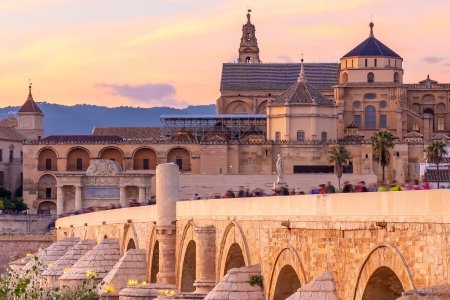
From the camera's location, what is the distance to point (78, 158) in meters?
115

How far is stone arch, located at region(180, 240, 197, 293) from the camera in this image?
122ft

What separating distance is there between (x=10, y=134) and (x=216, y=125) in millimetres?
23266

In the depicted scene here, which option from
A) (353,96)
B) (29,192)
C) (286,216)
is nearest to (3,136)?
(29,192)

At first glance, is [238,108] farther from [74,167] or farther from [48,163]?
[48,163]

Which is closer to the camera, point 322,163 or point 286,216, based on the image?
point 286,216

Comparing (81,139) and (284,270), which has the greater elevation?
(81,139)

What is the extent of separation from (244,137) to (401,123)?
43.9 feet

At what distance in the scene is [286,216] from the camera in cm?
2598

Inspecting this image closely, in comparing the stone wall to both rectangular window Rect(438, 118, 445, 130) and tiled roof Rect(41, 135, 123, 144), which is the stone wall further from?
rectangular window Rect(438, 118, 445, 130)

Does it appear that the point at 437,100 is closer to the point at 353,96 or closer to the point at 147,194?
the point at 353,96

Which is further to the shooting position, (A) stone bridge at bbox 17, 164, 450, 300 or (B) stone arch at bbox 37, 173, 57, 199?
(B) stone arch at bbox 37, 173, 57, 199

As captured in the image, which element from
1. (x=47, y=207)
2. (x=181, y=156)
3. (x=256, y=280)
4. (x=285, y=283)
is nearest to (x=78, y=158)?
(x=47, y=207)

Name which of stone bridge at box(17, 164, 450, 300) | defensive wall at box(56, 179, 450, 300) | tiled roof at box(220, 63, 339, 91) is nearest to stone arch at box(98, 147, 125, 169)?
tiled roof at box(220, 63, 339, 91)

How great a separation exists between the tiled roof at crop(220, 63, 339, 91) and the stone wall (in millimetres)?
50031
